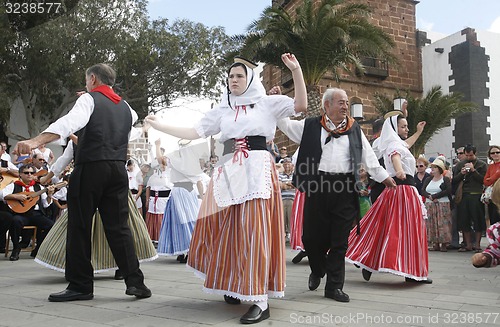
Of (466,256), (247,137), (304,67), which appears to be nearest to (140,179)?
(466,256)

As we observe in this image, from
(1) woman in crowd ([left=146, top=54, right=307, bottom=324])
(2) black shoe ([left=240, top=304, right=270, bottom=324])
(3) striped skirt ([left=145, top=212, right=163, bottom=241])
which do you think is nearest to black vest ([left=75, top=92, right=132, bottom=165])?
(1) woman in crowd ([left=146, top=54, right=307, bottom=324])

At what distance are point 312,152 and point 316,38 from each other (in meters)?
12.7

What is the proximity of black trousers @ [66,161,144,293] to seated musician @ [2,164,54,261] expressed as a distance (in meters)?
4.01

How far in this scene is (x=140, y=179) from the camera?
1047cm

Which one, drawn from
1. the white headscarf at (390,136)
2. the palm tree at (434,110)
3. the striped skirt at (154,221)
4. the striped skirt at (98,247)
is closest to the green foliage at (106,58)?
the palm tree at (434,110)

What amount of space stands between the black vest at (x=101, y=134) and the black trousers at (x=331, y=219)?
1713 mm

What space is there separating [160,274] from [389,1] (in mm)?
20044

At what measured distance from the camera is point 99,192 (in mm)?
4293

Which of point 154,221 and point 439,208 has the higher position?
point 439,208

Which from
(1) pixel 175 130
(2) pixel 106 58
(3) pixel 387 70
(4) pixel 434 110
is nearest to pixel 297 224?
(1) pixel 175 130

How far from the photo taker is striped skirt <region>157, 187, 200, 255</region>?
24.6 feet

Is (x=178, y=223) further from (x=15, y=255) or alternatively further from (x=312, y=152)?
(x=312, y=152)

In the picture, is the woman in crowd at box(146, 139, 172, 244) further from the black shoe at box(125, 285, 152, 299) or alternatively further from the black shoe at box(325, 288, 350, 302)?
the black shoe at box(325, 288, 350, 302)

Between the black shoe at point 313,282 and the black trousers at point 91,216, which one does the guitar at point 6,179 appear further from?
the black shoe at point 313,282
